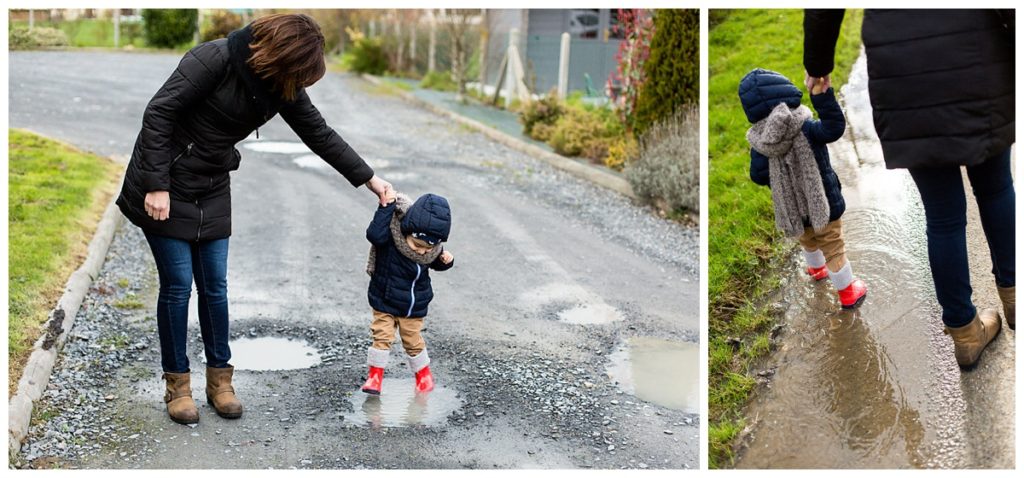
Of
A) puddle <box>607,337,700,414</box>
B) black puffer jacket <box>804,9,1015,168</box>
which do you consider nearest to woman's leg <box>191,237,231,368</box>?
puddle <box>607,337,700,414</box>

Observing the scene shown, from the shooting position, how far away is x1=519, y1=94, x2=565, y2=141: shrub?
514 inches

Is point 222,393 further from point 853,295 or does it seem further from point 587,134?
point 587,134

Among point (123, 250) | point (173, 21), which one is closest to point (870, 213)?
point (123, 250)

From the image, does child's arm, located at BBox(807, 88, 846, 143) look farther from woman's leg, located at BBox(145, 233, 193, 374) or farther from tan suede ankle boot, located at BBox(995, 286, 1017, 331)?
woman's leg, located at BBox(145, 233, 193, 374)

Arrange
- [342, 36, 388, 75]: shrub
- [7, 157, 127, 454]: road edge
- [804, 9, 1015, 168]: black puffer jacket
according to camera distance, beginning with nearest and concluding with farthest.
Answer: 1. [804, 9, 1015, 168]: black puffer jacket
2. [7, 157, 127, 454]: road edge
3. [342, 36, 388, 75]: shrub

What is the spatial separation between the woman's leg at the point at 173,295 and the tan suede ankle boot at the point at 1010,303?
320 centimetres

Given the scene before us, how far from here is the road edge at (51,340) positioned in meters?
3.85

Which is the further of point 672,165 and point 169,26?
point 169,26

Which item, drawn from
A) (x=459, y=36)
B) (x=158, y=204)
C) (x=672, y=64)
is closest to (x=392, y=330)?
(x=158, y=204)

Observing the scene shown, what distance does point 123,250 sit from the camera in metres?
6.85

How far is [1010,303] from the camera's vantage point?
12.3 ft

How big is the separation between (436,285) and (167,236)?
2.63 meters

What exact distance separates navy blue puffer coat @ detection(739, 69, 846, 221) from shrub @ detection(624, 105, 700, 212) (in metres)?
3.99

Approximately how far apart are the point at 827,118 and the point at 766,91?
0.29m
